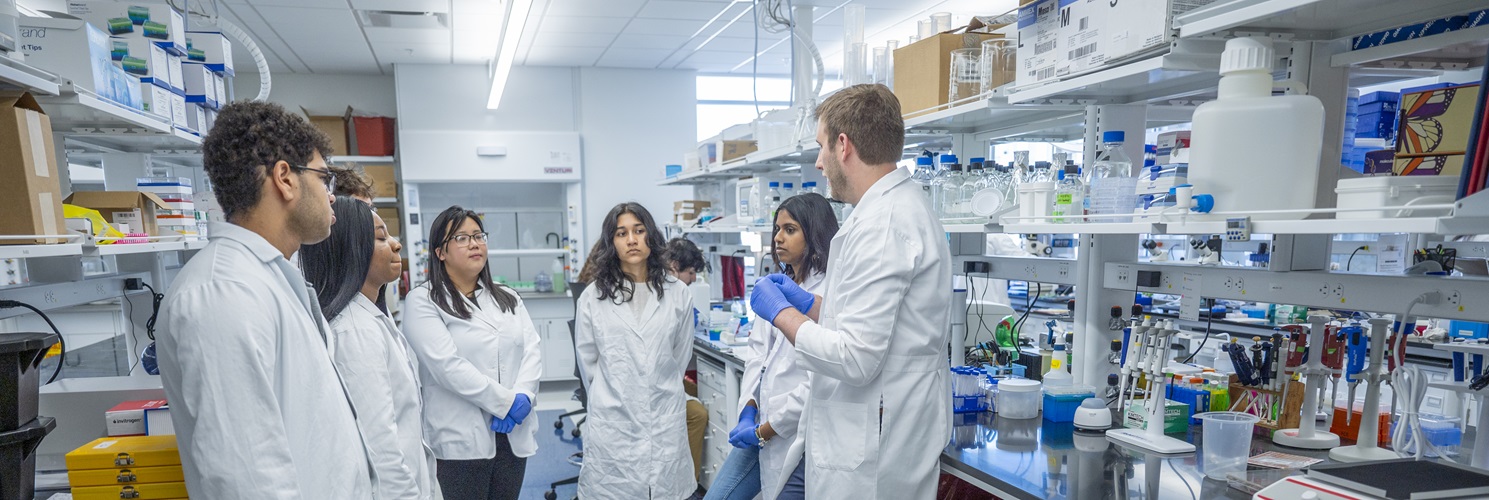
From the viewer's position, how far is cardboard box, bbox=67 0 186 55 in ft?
6.79

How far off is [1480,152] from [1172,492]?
755 mm

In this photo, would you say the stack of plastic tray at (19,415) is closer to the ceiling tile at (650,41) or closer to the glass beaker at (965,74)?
the glass beaker at (965,74)

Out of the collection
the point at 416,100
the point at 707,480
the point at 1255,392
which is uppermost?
the point at 416,100

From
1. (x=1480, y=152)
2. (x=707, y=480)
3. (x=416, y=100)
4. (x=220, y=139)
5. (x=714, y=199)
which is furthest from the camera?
(x=416, y=100)

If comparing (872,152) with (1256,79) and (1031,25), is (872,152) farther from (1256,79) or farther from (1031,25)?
(1256,79)

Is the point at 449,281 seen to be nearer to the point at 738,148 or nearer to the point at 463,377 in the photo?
the point at 463,377

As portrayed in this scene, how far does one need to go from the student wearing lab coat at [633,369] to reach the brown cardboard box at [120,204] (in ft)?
4.47

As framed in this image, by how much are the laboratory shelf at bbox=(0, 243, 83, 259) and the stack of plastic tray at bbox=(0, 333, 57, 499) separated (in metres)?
0.17

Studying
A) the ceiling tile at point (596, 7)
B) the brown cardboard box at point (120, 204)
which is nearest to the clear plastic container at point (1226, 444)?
the brown cardboard box at point (120, 204)

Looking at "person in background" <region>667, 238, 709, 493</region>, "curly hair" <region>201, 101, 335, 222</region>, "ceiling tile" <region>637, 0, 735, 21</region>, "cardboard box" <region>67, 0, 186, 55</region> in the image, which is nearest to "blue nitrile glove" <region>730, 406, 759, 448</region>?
"person in background" <region>667, 238, 709, 493</region>

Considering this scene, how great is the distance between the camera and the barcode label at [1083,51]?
1.52 metres

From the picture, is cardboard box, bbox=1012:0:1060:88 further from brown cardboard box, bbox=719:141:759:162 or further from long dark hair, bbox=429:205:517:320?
brown cardboard box, bbox=719:141:759:162

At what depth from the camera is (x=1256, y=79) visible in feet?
4.00

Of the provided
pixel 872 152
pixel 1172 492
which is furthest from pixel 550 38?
pixel 1172 492
